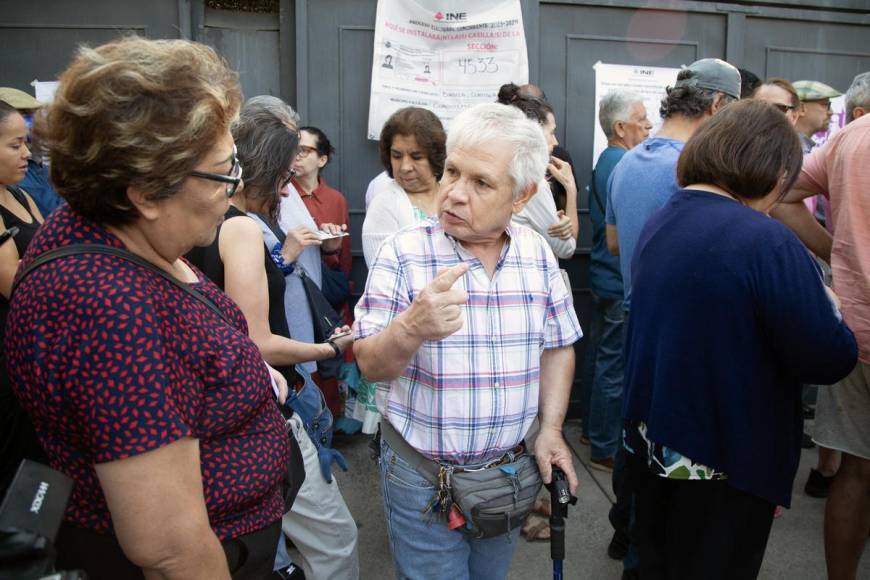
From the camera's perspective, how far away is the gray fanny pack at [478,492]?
6.10 feet

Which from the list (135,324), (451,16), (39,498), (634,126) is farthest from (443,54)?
(39,498)

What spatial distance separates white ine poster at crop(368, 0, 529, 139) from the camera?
445cm

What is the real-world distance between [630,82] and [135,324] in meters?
4.47

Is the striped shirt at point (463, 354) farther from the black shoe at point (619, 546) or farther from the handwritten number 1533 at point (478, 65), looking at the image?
the handwritten number 1533 at point (478, 65)

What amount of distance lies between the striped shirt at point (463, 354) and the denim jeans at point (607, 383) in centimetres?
228

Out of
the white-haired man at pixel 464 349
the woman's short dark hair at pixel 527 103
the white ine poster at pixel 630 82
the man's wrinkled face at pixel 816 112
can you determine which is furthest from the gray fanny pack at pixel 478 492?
the man's wrinkled face at pixel 816 112

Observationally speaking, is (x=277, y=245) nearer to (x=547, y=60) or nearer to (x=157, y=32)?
(x=157, y=32)

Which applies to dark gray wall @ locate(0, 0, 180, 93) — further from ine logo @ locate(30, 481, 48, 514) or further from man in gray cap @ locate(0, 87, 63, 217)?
ine logo @ locate(30, 481, 48, 514)

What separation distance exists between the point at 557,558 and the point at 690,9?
434 cm

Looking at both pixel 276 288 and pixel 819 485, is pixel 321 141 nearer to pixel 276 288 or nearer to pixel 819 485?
pixel 276 288

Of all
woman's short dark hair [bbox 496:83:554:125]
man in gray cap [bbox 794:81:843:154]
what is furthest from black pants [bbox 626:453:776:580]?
man in gray cap [bbox 794:81:843:154]

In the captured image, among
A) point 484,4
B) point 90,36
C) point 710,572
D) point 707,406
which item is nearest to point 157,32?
point 90,36

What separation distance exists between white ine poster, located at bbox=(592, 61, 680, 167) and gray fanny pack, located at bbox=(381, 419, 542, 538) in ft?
11.3

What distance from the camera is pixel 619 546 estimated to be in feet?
11.1
